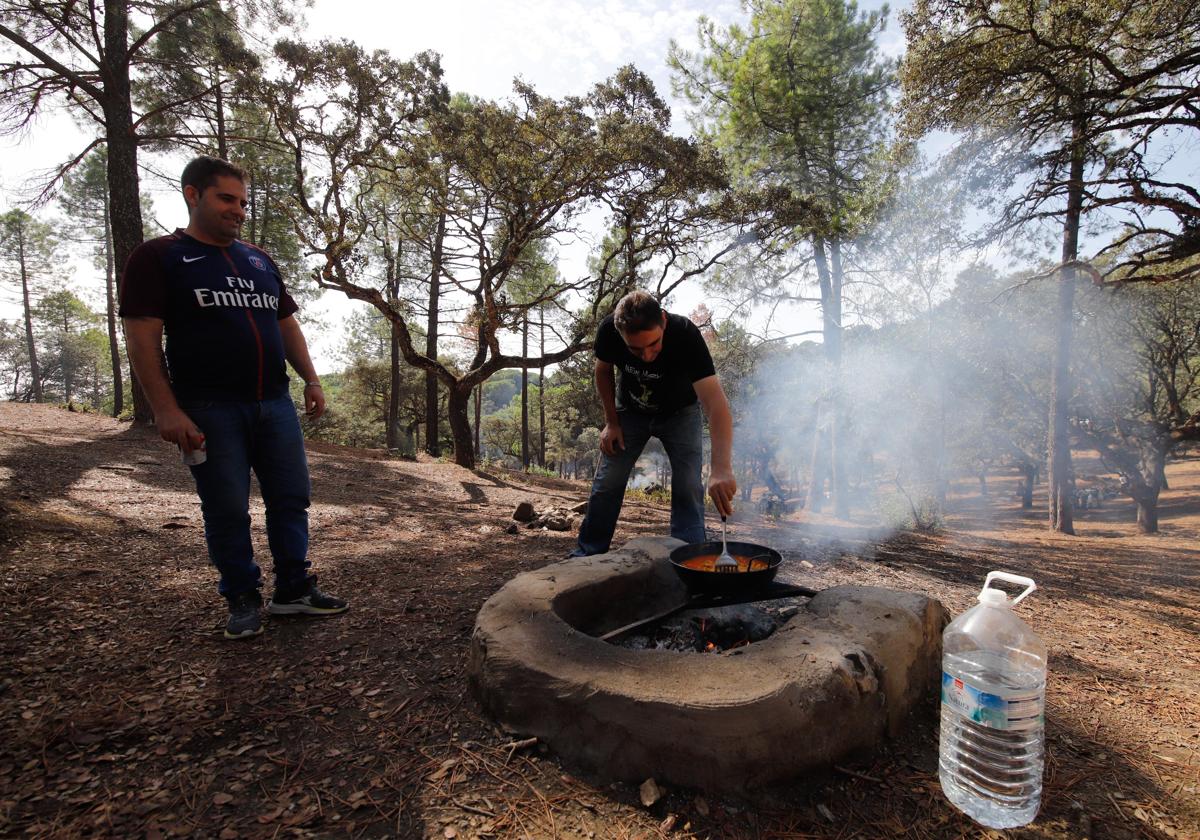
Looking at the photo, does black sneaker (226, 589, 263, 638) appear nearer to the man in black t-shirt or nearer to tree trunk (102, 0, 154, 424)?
the man in black t-shirt

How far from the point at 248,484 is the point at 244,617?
Answer: 1.85 ft

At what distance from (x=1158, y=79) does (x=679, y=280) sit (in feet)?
21.3

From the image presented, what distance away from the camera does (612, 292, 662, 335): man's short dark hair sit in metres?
2.56

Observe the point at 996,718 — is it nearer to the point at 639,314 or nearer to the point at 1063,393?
the point at 639,314

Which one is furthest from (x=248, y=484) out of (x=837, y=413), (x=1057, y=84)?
(x=837, y=413)

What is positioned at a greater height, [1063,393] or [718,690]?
[1063,393]

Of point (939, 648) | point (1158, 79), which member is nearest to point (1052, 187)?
point (1158, 79)

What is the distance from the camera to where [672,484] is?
326 centimetres

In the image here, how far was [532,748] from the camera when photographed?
1.65 m

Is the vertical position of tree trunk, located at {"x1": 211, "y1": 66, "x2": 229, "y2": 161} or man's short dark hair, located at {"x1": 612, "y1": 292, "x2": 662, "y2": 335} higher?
tree trunk, located at {"x1": 211, "y1": 66, "x2": 229, "y2": 161}

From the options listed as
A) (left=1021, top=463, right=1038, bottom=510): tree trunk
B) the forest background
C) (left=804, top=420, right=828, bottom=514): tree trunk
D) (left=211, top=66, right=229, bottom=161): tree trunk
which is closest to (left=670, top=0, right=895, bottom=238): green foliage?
the forest background

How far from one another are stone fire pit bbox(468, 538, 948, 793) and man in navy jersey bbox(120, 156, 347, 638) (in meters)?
1.13

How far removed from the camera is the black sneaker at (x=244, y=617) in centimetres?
224

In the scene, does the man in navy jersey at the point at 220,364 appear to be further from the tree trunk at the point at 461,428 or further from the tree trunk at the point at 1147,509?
the tree trunk at the point at 1147,509
